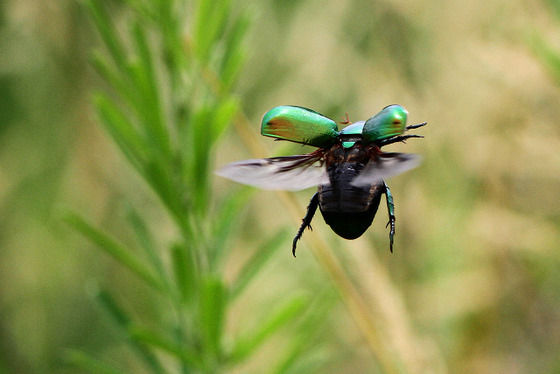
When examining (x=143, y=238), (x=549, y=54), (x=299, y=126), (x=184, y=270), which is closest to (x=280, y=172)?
(x=299, y=126)

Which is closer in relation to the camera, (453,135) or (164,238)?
(164,238)

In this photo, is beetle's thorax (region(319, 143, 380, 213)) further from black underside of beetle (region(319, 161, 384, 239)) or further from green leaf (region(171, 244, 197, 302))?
green leaf (region(171, 244, 197, 302))

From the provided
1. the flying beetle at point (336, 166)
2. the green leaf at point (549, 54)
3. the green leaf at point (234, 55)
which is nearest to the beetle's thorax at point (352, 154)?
the flying beetle at point (336, 166)

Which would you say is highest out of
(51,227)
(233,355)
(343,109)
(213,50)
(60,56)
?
(60,56)

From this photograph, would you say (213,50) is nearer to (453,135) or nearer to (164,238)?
(164,238)

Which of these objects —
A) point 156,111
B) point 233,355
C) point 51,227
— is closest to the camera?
point 156,111

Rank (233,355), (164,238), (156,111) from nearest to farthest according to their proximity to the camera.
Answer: (156,111) < (233,355) < (164,238)

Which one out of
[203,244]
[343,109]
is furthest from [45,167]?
[203,244]

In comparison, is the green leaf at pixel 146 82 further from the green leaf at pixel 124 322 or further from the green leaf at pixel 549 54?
the green leaf at pixel 549 54
